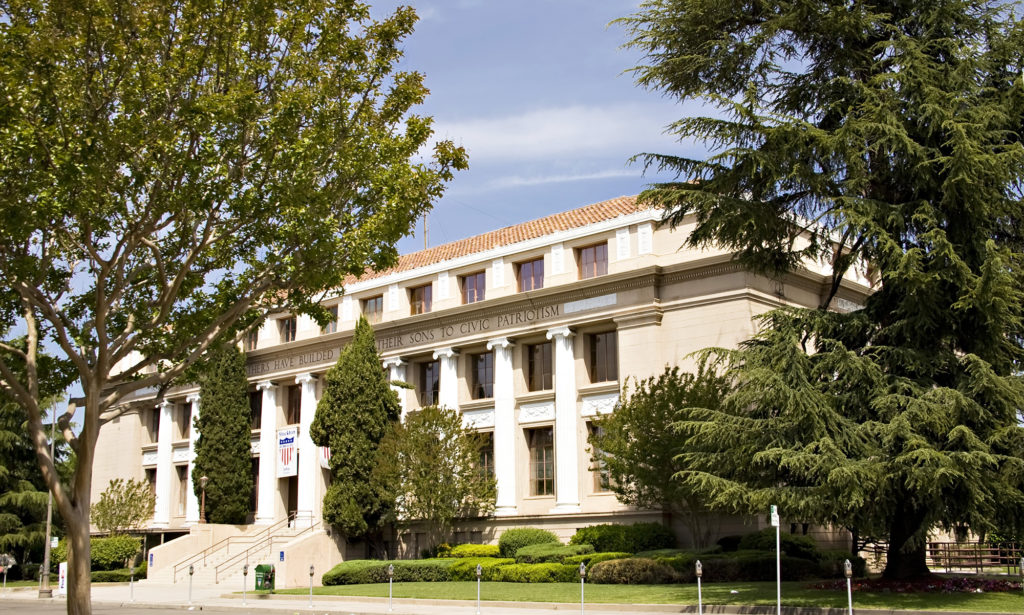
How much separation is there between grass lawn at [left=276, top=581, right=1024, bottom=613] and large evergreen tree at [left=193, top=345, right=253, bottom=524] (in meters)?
15.9

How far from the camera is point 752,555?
89.9 feet

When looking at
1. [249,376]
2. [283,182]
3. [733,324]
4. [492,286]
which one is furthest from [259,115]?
[249,376]

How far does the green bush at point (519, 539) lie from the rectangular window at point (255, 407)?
2003 cm

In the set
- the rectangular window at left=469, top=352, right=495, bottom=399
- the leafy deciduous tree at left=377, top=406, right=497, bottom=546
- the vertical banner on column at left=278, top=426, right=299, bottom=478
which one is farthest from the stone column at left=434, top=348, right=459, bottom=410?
the vertical banner on column at left=278, top=426, right=299, bottom=478

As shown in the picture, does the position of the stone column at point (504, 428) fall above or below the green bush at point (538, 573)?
above

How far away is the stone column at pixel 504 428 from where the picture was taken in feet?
125

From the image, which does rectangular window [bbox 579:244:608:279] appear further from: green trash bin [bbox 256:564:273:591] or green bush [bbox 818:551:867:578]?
green trash bin [bbox 256:564:273:591]

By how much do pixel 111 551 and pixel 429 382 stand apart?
58.6 feet

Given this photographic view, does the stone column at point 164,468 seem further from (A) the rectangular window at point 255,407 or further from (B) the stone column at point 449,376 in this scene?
(B) the stone column at point 449,376

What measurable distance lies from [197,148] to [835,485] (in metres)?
14.3

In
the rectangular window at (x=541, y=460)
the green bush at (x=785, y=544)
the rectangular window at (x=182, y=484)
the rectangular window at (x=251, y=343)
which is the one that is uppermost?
the rectangular window at (x=251, y=343)

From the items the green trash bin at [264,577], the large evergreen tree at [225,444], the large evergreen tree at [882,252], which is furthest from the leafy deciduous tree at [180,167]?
the large evergreen tree at [225,444]

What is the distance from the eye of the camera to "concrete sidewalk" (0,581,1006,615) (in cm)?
2086

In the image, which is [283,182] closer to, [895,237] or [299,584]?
[895,237]
